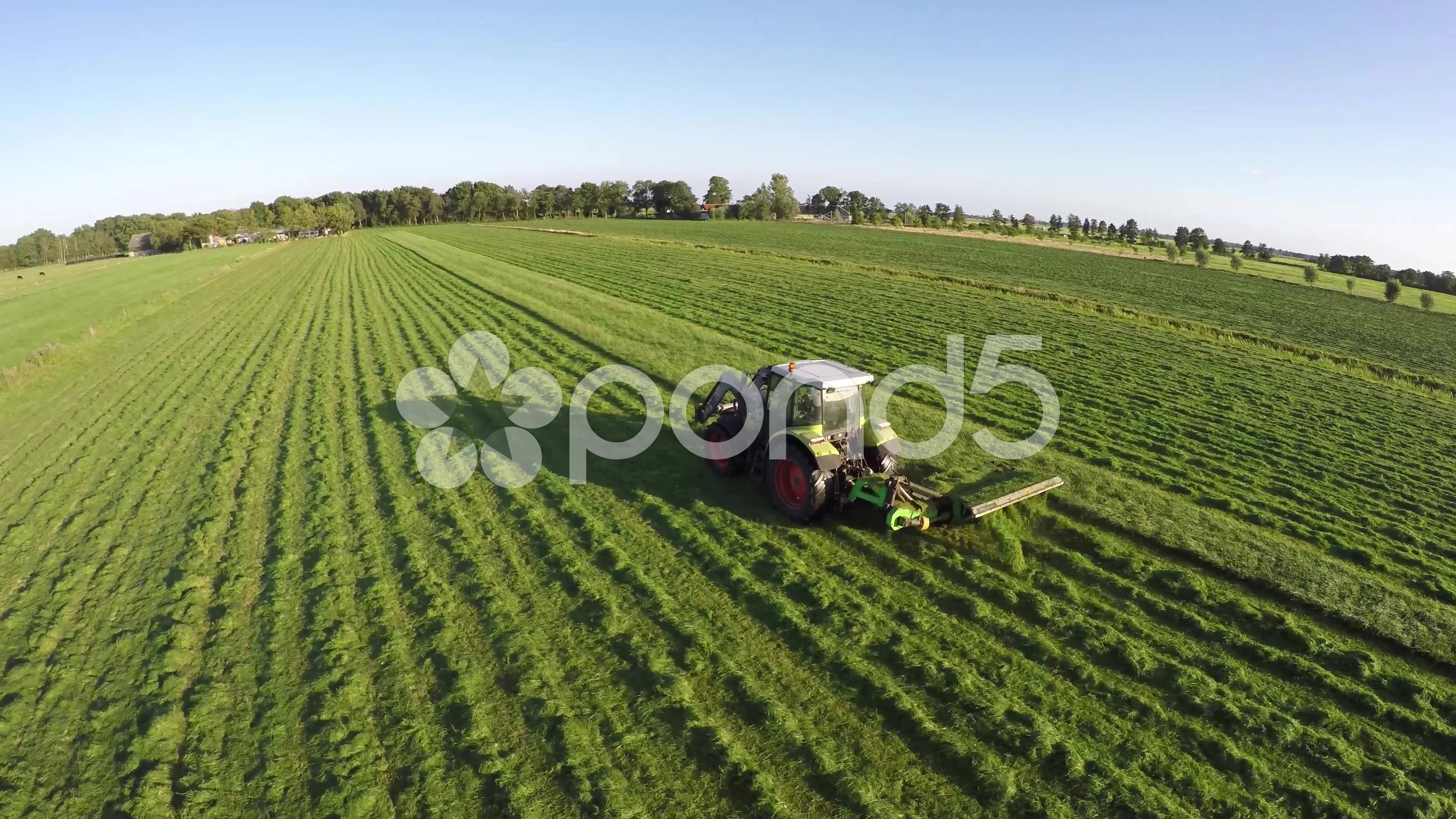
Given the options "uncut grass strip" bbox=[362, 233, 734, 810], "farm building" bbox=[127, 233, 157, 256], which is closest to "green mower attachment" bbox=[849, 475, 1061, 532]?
"uncut grass strip" bbox=[362, 233, 734, 810]

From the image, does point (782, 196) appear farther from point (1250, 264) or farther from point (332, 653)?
point (332, 653)

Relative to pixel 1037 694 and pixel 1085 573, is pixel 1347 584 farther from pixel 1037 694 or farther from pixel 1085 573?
pixel 1037 694

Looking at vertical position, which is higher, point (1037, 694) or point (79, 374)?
point (79, 374)

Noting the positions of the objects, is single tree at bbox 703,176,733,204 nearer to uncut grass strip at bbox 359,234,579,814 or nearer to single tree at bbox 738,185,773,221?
single tree at bbox 738,185,773,221

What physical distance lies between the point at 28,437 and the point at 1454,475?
95.0ft

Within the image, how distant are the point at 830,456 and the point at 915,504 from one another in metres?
1.33

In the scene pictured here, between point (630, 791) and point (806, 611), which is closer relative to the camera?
point (630, 791)

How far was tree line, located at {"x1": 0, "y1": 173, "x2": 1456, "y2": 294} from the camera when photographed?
372 feet

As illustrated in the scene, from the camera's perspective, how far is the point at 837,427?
387 inches

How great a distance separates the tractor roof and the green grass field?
6.82 ft

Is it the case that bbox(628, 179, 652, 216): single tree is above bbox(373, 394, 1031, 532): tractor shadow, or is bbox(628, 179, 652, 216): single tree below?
above

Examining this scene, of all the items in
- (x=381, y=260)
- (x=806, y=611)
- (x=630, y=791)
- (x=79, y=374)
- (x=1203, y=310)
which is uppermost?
(x=381, y=260)

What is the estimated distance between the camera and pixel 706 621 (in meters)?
7.68

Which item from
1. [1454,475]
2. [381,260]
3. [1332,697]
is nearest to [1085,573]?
[1332,697]
